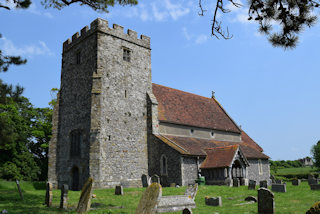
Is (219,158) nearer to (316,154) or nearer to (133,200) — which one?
(133,200)

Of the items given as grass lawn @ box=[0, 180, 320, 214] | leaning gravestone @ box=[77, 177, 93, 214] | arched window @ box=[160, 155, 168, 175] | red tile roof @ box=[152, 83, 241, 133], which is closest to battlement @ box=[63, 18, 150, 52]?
red tile roof @ box=[152, 83, 241, 133]

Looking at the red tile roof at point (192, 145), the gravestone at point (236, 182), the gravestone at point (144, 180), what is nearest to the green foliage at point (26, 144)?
the gravestone at point (144, 180)

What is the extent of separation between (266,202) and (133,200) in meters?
7.02

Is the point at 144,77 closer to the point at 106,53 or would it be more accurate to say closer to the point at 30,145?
the point at 106,53

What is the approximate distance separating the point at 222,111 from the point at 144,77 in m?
13.6

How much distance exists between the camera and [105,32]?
936 inches

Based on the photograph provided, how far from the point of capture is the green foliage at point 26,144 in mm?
30766

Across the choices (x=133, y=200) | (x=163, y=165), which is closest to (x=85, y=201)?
(x=133, y=200)

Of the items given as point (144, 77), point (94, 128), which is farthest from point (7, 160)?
point (144, 77)

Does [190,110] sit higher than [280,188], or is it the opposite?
[190,110]

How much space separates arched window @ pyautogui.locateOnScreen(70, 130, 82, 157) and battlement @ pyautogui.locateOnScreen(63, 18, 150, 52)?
8.47m

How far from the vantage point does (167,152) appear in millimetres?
23016

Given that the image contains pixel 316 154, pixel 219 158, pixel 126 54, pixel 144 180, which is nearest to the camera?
pixel 144 180

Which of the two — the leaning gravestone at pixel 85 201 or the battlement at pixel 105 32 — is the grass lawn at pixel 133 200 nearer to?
the leaning gravestone at pixel 85 201
